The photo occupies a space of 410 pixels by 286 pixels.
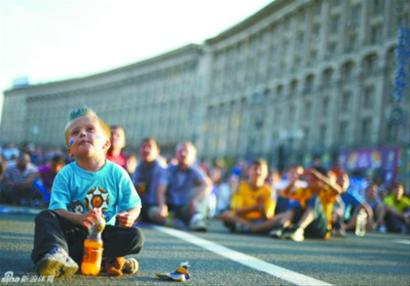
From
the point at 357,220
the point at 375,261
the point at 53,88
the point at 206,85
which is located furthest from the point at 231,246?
the point at 53,88

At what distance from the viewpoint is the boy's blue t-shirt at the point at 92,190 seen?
4117mm

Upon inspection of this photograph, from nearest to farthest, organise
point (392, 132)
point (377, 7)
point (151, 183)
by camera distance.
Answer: point (151, 183)
point (392, 132)
point (377, 7)

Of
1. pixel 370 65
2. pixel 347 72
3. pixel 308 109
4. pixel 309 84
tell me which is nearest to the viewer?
pixel 370 65

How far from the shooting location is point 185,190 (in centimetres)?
1158

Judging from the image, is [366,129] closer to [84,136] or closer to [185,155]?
[185,155]

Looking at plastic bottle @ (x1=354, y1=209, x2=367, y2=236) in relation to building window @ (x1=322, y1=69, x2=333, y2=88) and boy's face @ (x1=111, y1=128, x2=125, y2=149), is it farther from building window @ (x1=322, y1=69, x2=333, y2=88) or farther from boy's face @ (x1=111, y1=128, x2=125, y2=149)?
building window @ (x1=322, y1=69, x2=333, y2=88)

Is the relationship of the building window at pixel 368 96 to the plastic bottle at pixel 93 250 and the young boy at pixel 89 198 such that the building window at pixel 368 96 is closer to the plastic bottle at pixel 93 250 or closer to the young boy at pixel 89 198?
the young boy at pixel 89 198

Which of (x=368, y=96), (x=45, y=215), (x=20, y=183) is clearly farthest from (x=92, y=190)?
(x=368, y=96)

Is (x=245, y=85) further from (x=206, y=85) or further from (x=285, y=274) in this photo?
(x=285, y=274)

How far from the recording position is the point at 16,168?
48.4 feet

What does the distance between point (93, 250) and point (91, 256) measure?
45 mm

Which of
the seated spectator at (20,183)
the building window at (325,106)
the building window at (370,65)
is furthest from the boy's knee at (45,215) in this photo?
the building window at (325,106)

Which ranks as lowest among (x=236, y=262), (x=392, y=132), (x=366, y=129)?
(x=236, y=262)

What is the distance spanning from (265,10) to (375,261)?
56.3 metres
